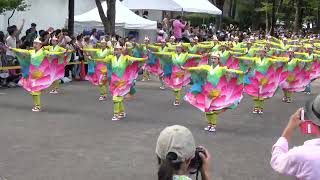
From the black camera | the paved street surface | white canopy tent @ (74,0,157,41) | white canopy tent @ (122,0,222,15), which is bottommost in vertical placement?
the paved street surface

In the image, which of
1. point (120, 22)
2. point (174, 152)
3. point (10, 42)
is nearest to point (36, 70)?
point (10, 42)

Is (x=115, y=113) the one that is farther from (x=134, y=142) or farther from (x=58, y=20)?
(x=58, y=20)

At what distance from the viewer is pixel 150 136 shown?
921cm

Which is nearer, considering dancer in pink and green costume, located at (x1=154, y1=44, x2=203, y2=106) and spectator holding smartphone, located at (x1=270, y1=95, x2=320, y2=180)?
spectator holding smartphone, located at (x1=270, y1=95, x2=320, y2=180)

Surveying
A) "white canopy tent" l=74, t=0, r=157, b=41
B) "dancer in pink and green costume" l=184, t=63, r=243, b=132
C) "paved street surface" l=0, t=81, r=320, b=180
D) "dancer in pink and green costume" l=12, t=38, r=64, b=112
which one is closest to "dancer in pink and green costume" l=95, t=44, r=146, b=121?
"paved street surface" l=0, t=81, r=320, b=180

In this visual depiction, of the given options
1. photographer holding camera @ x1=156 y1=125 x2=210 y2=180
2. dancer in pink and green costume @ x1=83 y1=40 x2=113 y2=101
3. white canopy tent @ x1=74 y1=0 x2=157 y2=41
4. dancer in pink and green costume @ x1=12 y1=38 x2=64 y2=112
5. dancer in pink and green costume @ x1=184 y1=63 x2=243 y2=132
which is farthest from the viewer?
white canopy tent @ x1=74 y1=0 x2=157 y2=41

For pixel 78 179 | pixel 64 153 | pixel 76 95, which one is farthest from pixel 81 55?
pixel 78 179

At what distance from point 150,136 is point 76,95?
217 inches

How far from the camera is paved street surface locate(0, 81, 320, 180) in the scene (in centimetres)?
692

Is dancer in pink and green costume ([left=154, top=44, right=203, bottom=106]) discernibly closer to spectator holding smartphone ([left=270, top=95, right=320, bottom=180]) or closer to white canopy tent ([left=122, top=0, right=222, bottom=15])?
white canopy tent ([left=122, top=0, right=222, bottom=15])

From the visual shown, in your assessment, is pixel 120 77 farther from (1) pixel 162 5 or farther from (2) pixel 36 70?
(1) pixel 162 5

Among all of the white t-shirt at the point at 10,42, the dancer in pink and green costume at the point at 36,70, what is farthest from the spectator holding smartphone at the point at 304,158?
the white t-shirt at the point at 10,42

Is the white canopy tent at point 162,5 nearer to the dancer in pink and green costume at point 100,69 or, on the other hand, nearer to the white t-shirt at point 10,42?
the white t-shirt at point 10,42

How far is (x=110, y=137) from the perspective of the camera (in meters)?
9.01
